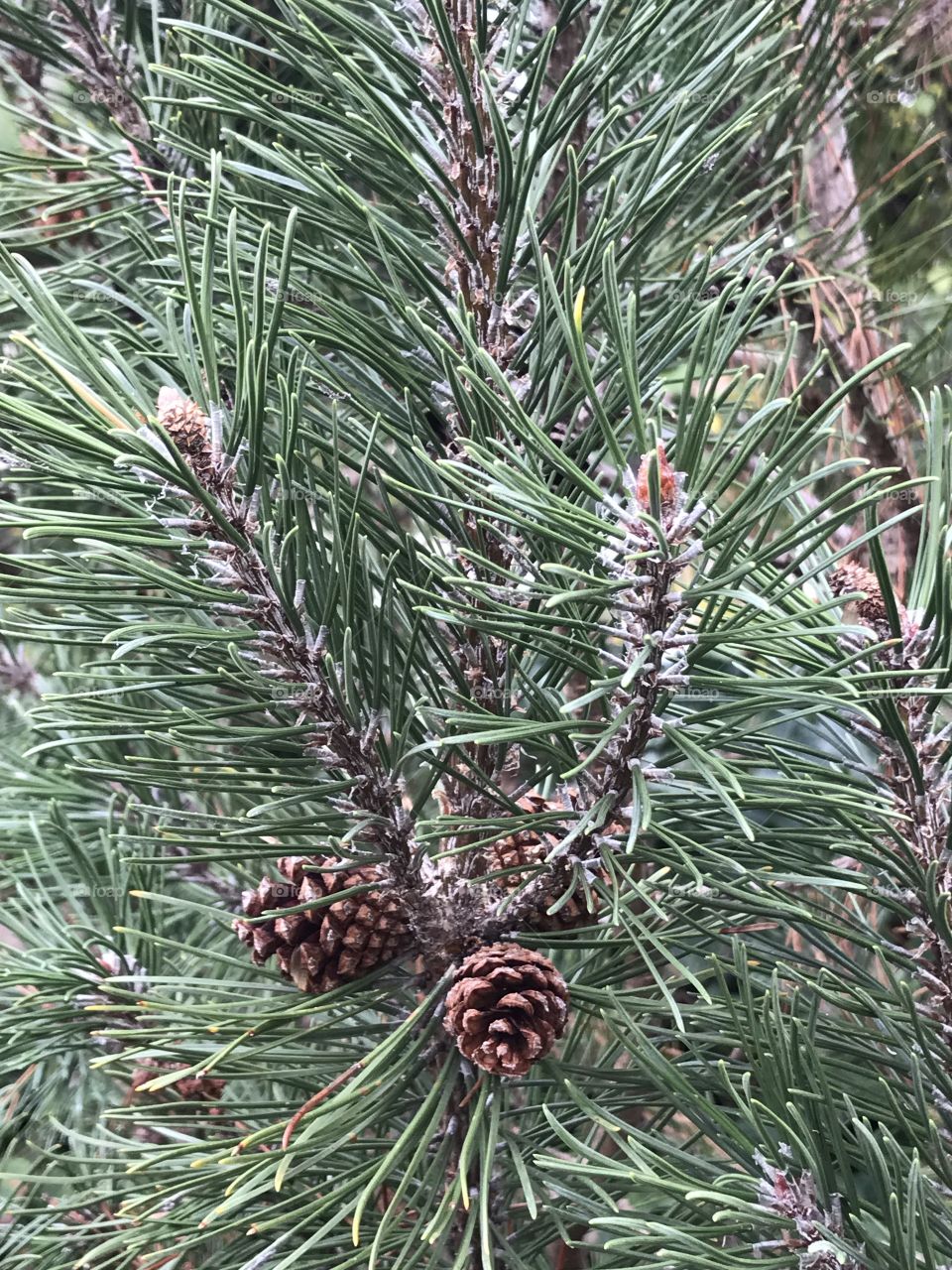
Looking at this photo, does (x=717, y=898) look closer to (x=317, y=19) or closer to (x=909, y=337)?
(x=317, y=19)

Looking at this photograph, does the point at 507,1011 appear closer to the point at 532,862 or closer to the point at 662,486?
the point at 532,862

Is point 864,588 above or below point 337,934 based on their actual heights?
above

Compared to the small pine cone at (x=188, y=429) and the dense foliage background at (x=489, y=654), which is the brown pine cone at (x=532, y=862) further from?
the small pine cone at (x=188, y=429)

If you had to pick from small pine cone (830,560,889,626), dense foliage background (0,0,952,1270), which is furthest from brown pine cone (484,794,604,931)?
small pine cone (830,560,889,626)

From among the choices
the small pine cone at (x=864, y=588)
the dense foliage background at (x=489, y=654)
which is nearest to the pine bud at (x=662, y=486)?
the dense foliage background at (x=489, y=654)

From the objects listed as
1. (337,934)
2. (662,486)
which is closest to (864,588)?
(662,486)

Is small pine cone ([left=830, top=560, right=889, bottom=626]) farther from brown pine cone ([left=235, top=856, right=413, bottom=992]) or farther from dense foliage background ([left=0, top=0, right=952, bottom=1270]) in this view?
brown pine cone ([left=235, top=856, right=413, bottom=992])
